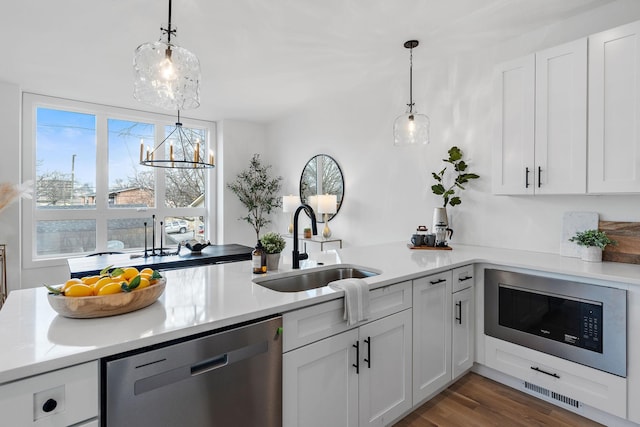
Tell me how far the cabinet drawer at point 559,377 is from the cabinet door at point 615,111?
1.09m

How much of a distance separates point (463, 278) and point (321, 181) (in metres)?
2.68

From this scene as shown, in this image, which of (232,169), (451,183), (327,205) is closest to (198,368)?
(451,183)

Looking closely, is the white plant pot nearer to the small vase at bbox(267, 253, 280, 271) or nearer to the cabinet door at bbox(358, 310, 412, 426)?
the cabinet door at bbox(358, 310, 412, 426)

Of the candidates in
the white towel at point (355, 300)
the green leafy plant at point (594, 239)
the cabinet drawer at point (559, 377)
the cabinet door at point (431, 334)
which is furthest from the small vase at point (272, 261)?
the green leafy plant at point (594, 239)

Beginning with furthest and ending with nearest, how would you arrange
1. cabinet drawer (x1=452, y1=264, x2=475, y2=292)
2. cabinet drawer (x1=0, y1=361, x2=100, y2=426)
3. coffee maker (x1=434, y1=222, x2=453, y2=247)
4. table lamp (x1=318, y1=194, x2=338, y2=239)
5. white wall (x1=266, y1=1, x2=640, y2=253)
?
table lamp (x1=318, y1=194, x2=338, y2=239) → coffee maker (x1=434, y1=222, x2=453, y2=247) → white wall (x1=266, y1=1, x2=640, y2=253) → cabinet drawer (x1=452, y1=264, x2=475, y2=292) → cabinet drawer (x1=0, y1=361, x2=100, y2=426)

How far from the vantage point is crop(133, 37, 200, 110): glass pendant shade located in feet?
5.69

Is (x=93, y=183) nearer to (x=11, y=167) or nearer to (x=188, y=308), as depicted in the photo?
(x=11, y=167)

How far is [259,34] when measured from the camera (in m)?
2.71

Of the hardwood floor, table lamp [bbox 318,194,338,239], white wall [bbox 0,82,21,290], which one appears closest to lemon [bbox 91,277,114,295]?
the hardwood floor

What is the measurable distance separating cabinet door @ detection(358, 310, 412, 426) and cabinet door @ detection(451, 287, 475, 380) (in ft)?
1.69

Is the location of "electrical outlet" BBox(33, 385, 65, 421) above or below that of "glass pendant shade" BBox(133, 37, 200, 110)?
below

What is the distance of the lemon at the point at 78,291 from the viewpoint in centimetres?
110

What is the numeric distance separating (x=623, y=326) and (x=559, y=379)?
496 mm

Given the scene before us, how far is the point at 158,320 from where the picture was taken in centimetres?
112
